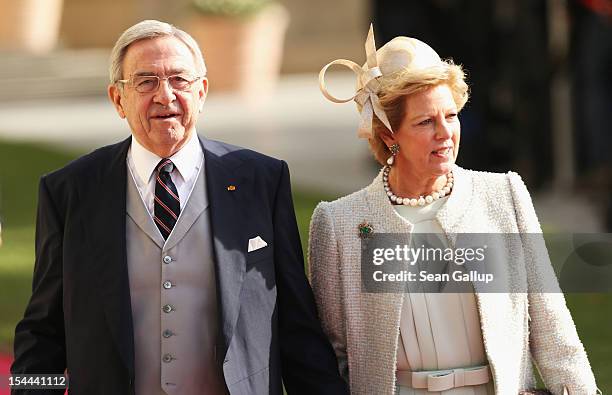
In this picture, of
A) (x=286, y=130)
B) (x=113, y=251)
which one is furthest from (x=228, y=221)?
(x=286, y=130)

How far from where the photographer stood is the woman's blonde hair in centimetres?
355

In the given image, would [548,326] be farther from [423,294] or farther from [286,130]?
[286,130]

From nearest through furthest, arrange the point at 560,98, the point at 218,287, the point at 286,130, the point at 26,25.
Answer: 1. the point at 218,287
2. the point at 560,98
3. the point at 286,130
4. the point at 26,25

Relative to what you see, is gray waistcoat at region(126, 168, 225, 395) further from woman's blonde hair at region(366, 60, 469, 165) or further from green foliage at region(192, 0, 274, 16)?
green foliage at region(192, 0, 274, 16)

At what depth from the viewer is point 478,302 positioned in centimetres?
359

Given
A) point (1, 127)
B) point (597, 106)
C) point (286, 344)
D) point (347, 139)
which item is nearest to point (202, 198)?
point (286, 344)

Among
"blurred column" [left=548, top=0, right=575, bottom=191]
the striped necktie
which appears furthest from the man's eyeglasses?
"blurred column" [left=548, top=0, right=575, bottom=191]

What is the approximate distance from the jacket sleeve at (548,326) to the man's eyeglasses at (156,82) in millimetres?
978

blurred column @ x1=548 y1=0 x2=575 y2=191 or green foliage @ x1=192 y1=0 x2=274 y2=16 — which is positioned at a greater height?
green foliage @ x1=192 y1=0 x2=274 y2=16

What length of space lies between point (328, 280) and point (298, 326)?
166 mm

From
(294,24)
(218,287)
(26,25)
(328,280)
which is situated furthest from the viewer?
(294,24)

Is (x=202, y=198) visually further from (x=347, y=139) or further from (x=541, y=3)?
(x=347, y=139)

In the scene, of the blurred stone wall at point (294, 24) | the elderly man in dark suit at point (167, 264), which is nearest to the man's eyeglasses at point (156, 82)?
the elderly man in dark suit at point (167, 264)

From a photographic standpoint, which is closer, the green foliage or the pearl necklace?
the pearl necklace
